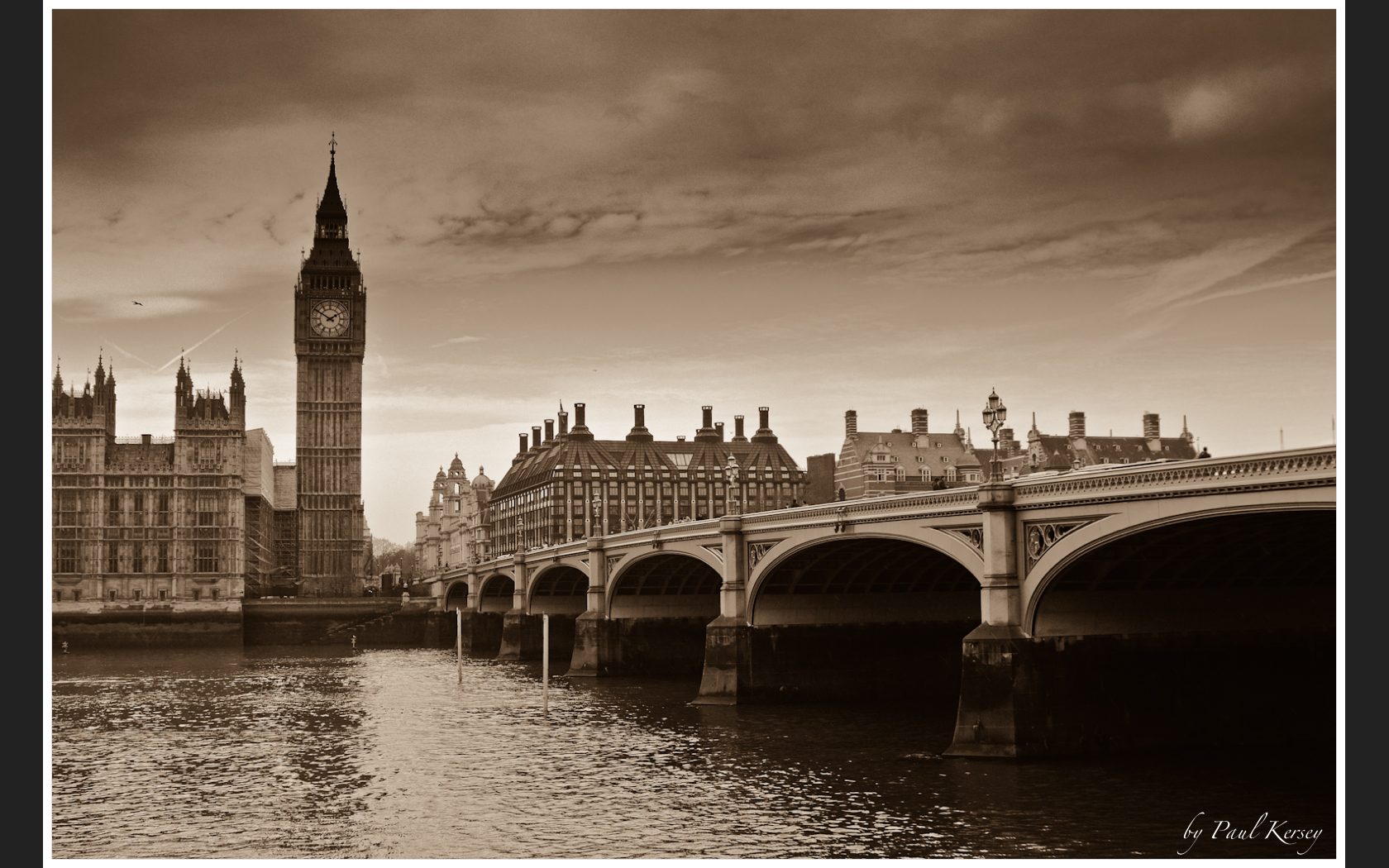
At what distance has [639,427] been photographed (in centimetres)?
14638

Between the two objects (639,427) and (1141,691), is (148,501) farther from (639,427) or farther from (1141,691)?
(1141,691)

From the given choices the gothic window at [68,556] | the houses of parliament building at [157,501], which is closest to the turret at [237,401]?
the houses of parliament building at [157,501]

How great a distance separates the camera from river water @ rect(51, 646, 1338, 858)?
2452cm

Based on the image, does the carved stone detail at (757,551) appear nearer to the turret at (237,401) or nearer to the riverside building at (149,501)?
the riverside building at (149,501)

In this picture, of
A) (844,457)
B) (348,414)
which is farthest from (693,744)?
(348,414)

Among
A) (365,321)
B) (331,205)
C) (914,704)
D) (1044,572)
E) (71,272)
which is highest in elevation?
(331,205)

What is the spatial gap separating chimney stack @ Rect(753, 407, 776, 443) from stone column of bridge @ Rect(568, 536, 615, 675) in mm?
84797

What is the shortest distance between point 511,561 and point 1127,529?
6114 centimetres

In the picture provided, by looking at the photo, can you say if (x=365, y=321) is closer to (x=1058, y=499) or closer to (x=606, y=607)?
(x=606, y=607)

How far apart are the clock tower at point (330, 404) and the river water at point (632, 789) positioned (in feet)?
302

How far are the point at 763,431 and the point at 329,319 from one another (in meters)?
46.0

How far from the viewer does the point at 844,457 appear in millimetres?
100562

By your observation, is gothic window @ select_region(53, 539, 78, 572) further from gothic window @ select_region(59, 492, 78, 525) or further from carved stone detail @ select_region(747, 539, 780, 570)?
carved stone detail @ select_region(747, 539, 780, 570)

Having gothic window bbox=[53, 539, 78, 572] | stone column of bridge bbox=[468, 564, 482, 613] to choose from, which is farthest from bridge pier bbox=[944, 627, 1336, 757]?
gothic window bbox=[53, 539, 78, 572]
